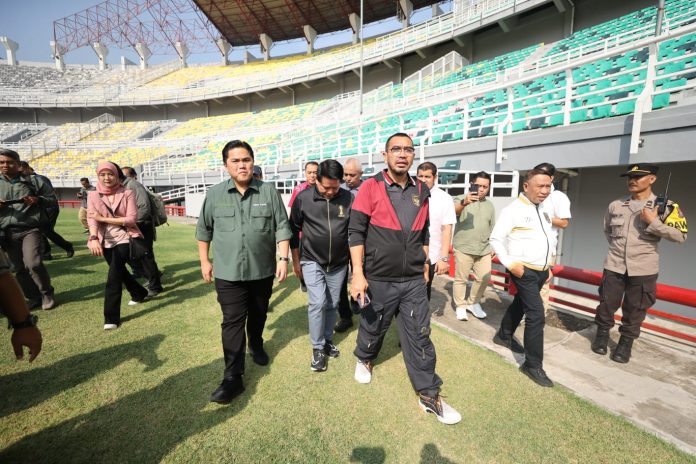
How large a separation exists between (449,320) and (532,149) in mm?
3862

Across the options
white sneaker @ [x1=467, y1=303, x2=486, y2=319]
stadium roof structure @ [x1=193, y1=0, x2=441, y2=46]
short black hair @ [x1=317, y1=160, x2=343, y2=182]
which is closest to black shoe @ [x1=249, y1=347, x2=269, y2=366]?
short black hair @ [x1=317, y1=160, x2=343, y2=182]

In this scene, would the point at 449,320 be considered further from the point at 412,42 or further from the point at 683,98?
the point at 412,42

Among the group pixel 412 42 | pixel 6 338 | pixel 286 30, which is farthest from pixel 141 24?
pixel 6 338

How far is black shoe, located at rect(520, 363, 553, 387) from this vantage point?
2.87 metres

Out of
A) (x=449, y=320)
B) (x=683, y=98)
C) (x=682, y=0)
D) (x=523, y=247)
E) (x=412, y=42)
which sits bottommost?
(x=449, y=320)

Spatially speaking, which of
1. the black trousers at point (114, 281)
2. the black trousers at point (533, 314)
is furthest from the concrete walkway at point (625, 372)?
the black trousers at point (114, 281)

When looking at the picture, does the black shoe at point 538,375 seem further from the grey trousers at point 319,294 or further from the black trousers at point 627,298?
the grey trousers at point 319,294

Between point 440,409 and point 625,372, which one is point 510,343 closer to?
point 625,372

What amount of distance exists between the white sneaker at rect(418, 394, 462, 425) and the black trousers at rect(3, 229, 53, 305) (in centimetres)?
519

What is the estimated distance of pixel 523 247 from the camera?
3.14 metres

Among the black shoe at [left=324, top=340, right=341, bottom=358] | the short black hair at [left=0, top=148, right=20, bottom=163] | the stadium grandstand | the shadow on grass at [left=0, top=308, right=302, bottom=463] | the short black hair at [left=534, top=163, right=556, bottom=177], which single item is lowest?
the black shoe at [left=324, top=340, right=341, bottom=358]

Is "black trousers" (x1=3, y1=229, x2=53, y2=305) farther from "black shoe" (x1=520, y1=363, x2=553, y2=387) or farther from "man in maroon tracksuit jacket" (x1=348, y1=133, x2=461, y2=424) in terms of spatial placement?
"black shoe" (x1=520, y1=363, x2=553, y2=387)

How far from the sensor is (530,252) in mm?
3098

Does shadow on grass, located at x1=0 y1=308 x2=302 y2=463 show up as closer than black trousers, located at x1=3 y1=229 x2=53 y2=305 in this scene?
Yes
